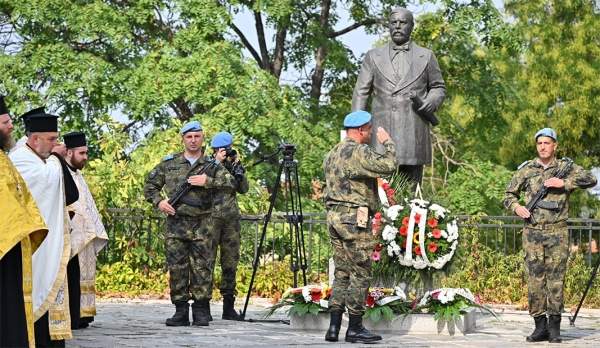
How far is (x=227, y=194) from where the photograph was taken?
1241 centimetres

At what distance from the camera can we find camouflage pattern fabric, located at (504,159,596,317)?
35.6ft

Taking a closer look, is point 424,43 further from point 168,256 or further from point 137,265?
point 168,256

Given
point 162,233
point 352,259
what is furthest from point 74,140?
point 162,233

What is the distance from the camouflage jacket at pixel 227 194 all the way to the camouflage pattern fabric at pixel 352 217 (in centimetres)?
175

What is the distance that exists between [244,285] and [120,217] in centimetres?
231

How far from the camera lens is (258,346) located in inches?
391

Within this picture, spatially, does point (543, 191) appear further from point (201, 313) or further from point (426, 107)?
point (201, 313)

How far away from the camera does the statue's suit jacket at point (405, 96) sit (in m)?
12.3

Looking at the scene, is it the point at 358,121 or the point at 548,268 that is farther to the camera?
the point at 548,268

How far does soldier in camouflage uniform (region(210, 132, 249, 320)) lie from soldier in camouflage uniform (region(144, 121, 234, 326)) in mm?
166

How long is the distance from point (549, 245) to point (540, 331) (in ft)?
2.56

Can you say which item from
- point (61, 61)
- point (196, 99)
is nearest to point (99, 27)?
point (61, 61)

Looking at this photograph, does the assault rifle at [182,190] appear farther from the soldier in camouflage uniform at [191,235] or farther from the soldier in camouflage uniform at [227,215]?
the soldier in camouflage uniform at [227,215]

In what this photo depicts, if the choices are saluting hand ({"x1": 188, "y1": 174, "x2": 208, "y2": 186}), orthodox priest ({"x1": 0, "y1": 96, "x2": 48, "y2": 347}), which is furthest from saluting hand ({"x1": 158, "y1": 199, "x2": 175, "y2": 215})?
orthodox priest ({"x1": 0, "y1": 96, "x2": 48, "y2": 347})
